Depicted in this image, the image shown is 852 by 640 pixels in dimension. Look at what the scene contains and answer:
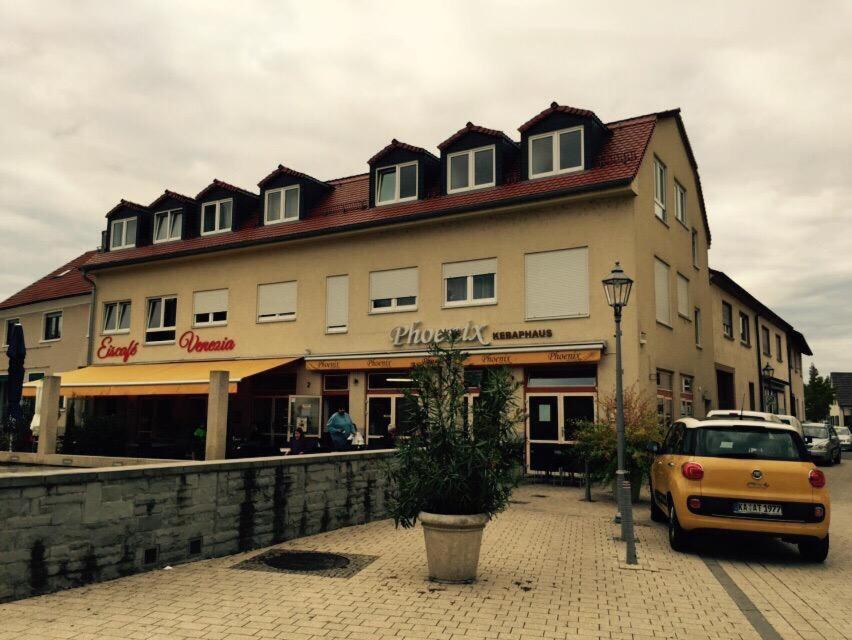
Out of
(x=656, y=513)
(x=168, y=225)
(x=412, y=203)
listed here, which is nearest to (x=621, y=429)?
(x=656, y=513)

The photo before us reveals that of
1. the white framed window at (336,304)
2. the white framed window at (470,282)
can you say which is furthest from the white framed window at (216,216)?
the white framed window at (470,282)

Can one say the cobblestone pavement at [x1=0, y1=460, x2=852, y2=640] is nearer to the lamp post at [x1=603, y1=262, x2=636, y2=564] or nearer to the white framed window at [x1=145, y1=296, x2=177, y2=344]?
the lamp post at [x1=603, y1=262, x2=636, y2=564]

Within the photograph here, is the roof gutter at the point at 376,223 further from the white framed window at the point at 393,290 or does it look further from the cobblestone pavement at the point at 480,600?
A: the cobblestone pavement at the point at 480,600

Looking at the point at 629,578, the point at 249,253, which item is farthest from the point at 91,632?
the point at 249,253

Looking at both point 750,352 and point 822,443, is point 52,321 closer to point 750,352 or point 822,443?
point 822,443

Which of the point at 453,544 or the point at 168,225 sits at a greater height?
the point at 168,225

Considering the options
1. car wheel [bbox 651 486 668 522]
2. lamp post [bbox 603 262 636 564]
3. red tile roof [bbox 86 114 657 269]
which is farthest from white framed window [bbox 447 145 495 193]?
car wheel [bbox 651 486 668 522]

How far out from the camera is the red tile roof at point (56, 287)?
29531mm

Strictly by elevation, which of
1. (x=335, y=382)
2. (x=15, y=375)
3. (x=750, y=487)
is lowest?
(x=750, y=487)

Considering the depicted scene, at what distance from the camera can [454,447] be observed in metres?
7.54

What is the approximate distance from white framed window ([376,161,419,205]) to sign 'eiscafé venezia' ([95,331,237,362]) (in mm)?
6844

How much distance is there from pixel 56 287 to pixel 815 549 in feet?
99.0

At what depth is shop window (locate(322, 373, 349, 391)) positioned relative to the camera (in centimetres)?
2161

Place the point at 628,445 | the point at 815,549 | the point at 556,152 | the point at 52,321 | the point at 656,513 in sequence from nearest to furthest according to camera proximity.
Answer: the point at 815,549 → the point at 656,513 → the point at 628,445 → the point at 556,152 → the point at 52,321
